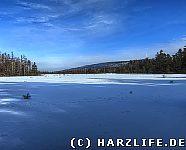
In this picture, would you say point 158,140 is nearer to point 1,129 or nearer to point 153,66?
point 1,129

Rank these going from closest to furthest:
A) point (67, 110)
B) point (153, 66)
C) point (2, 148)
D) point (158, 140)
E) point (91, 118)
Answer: point (2, 148) < point (158, 140) < point (91, 118) < point (67, 110) < point (153, 66)

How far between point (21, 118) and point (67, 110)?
162cm

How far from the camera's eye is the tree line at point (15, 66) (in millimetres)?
82875

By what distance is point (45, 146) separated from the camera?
16.8 feet

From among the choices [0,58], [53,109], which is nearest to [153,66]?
[0,58]

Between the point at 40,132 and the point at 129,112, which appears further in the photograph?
the point at 129,112

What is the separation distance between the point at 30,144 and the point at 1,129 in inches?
61.8

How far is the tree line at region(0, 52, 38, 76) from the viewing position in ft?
272

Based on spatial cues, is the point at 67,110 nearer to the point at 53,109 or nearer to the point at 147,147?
Answer: the point at 53,109

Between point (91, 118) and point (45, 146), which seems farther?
Answer: point (91, 118)

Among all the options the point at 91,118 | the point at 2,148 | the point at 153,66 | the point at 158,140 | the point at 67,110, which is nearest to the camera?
the point at 2,148

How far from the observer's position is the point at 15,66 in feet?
295

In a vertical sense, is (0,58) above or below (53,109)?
above

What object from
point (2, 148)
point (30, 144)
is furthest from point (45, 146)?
point (2, 148)
